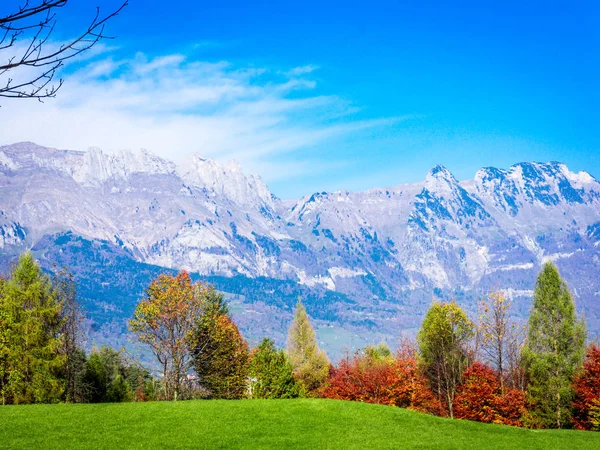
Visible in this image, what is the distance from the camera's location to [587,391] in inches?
1708

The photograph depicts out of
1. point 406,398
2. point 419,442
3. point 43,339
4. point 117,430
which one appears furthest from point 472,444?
point 43,339

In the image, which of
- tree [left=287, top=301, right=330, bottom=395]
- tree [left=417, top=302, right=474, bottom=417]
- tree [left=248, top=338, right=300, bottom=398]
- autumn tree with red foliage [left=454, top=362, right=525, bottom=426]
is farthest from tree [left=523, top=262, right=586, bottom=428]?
tree [left=287, top=301, right=330, bottom=395]

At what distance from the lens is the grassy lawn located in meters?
27.5

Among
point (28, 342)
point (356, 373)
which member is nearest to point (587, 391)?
point (356, 373)

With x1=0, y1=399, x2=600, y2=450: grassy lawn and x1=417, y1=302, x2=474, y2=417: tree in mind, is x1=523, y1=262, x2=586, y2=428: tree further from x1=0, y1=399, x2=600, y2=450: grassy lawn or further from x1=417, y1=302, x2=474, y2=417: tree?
x1=417, y1=302, x2=474, y2=417: tree

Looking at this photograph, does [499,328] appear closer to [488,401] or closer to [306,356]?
[488,401]

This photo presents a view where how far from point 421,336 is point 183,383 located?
29.1 metres

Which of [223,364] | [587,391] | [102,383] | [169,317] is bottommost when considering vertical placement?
[102,383]

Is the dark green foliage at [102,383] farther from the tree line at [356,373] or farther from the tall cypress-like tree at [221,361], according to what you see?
the tall cypress-like tree at [221,361]

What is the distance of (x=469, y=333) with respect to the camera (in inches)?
2371

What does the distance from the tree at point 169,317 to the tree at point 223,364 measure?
23.5ft

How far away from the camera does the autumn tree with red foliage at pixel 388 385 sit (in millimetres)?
56750

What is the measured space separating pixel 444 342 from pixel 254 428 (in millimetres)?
35828

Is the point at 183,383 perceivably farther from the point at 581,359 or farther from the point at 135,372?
the point at 135,372
